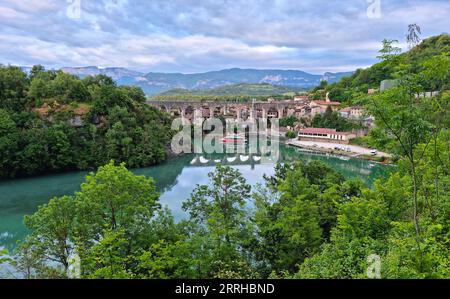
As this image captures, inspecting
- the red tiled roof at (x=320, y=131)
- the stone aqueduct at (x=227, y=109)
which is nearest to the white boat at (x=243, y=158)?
the red tiled roof at (x=320, y=131)

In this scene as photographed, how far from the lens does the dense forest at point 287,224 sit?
326 centimetres

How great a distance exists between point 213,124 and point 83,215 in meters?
26.1

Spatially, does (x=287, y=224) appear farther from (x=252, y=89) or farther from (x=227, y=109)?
(x=252, y=89)

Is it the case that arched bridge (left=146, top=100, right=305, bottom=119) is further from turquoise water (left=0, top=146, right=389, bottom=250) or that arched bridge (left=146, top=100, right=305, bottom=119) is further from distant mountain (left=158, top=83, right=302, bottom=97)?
distant mountain (left=158, top=83, right=302, bottom=97)

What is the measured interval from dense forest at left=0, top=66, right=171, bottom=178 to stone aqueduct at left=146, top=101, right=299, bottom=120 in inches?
536

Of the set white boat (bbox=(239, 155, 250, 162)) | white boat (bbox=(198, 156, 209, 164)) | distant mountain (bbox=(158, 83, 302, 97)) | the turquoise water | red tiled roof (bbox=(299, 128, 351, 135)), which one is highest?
distant mountain (bbox=(158, 83, 302, 97))

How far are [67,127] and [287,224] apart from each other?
14904mm

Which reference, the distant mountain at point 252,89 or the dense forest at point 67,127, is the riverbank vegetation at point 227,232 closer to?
the dense forest at point 67,127

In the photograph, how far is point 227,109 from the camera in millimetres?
37219

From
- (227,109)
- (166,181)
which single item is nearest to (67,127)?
(166,181)

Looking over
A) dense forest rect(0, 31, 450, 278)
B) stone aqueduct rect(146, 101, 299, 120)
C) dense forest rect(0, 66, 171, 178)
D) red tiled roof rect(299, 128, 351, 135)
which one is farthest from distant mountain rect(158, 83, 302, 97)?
dense forest rect(0, 31, 450, 278)

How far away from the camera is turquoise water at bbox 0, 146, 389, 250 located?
1031 cm

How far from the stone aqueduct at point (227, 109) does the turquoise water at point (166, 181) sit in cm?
1343
